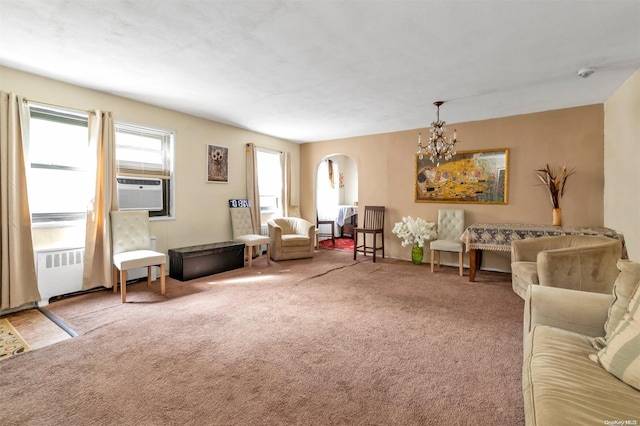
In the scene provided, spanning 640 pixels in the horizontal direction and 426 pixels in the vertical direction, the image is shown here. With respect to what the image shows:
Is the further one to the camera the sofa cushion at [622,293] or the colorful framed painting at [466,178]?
the colorful framed painting at [466,178]

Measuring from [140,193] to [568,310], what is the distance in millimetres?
4982

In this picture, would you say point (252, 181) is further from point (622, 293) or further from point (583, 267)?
point (622, 293)

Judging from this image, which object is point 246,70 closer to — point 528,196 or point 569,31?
point 569,31

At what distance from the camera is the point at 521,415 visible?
165cm

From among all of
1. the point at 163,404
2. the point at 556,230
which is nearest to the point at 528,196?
the point at 556,230

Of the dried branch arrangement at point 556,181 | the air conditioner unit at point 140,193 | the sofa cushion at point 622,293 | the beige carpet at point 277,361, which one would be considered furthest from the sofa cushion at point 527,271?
the air conditioner unit at point 140,193

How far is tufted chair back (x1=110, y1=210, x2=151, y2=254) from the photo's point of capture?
12.7 ft

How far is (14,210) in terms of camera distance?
3.19 m

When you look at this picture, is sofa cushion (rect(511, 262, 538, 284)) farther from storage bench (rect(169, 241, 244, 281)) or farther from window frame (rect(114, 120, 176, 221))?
window frame (rect(114, 120, 176, 221))

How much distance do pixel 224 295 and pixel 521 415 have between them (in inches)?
122

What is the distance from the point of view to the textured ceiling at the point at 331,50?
7.31ft

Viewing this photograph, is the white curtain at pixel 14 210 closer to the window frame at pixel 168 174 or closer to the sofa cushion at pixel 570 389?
the window frame at pixel 168 174

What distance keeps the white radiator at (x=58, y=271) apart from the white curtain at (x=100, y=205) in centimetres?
9

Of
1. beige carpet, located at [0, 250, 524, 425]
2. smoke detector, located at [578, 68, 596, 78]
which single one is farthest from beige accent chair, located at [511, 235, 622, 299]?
smoke detector, located at [578, 68, 596, 78]
